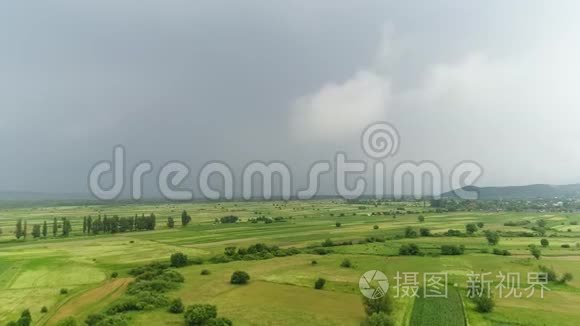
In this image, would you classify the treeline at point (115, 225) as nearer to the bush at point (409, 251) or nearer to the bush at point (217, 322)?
the bush at point (409, 251)

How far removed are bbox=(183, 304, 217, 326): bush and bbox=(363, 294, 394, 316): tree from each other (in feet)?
49.9

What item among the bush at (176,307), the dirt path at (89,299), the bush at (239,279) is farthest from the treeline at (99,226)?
the bush at (176,307)

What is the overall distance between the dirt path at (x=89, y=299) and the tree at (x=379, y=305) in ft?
103

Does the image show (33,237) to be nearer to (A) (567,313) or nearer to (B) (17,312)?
(B) (17,312)

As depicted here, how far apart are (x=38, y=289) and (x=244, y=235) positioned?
6112cm

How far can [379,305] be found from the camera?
3716 centimetres

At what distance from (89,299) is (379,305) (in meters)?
35.5

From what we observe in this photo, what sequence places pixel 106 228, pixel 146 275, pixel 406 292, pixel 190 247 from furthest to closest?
pixel 106 228 → pixel 190 247 → pixel 146 275 → pixel 406 292

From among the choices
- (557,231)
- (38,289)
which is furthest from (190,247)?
(557,231)

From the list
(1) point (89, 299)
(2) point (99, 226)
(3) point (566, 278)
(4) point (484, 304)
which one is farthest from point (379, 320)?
(2) point (99, 226)

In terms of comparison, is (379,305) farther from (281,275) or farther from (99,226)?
(99,226)

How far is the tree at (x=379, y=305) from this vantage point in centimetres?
3681

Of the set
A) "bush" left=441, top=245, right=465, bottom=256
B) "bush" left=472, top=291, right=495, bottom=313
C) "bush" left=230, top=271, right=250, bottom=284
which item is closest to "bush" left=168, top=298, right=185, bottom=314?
"bush" left=230, top=271, right=250, bottom=284

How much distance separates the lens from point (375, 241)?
311ft
